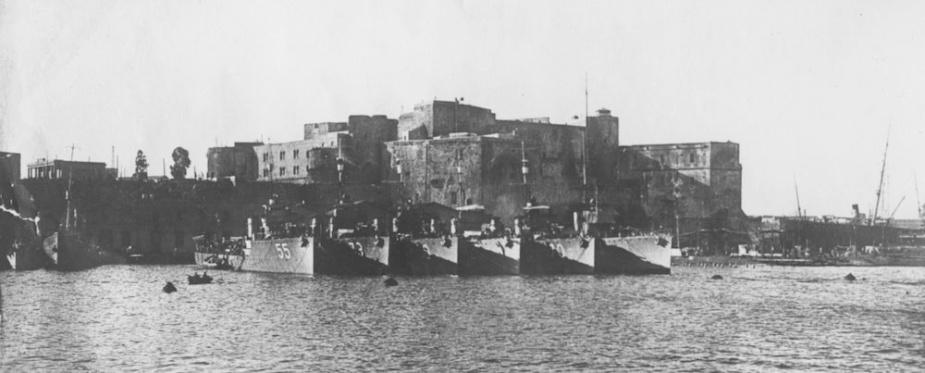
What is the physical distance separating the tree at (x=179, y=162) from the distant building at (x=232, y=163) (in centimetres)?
731

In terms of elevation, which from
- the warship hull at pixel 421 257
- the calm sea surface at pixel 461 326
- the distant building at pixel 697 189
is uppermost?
the distant building at pixel 697 189

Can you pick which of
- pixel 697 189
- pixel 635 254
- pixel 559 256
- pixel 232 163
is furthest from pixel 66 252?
pixel 697 189

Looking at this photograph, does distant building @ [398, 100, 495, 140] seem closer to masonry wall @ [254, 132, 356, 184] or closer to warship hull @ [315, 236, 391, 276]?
masonry wall @ [254, 132, 356, 184]

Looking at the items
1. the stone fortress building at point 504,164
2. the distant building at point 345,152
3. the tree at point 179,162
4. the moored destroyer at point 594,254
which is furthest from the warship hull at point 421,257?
the tree at point 179,162

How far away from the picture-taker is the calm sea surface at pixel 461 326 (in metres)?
29.5

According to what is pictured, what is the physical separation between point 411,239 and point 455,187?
36.2 meters

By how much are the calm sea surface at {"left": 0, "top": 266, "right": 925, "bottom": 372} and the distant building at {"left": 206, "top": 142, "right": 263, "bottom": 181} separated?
6461 centimetres

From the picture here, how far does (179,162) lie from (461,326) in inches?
4081

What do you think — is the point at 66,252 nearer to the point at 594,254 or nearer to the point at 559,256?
the point at 559,256

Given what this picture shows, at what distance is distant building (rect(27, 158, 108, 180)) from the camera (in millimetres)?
118062

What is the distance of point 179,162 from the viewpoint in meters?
134

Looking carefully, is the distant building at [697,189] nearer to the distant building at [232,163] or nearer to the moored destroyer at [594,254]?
the moored destroyer at [594,254]

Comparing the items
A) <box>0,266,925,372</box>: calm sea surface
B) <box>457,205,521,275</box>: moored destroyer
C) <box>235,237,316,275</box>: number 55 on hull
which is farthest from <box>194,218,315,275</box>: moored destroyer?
<box>457,205,521,275</box>: moored destroyer

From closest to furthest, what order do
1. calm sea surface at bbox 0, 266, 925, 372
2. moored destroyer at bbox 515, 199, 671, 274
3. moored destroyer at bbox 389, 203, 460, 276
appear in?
calm sea surface at bbox 0, 266, 925, 372
moored destroyer at bbox 389, 203, 460, 276
moored destroyer at bbox 515, 199, 671, 274
